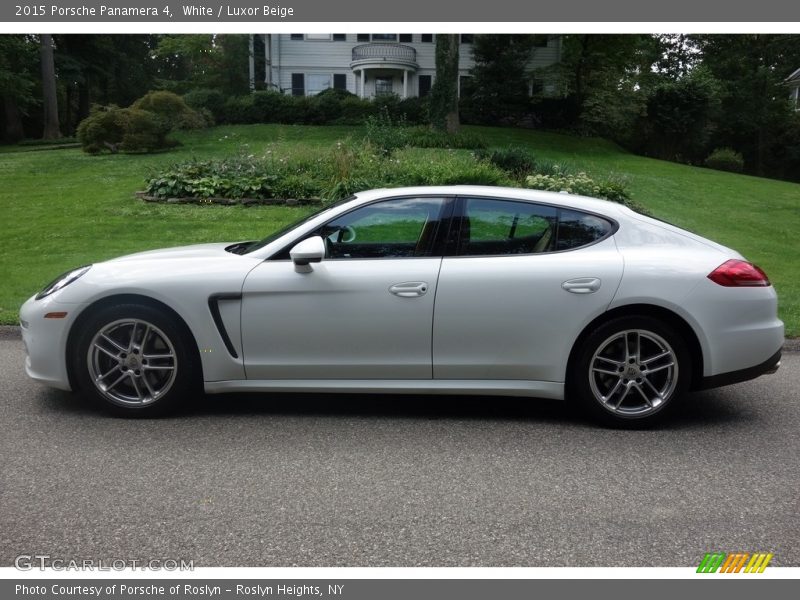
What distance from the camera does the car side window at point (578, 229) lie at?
4.91 m

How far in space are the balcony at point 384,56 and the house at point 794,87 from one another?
2405 cm

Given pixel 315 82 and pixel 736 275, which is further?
pixel 315 82

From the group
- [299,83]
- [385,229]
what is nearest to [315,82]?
[299,83]

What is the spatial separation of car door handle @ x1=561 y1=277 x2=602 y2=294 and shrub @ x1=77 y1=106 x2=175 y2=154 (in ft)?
67.9

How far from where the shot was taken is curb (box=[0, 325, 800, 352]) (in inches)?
284

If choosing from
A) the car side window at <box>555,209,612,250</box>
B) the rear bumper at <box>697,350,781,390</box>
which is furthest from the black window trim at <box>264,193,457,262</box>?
the rear bumper at <box>697,350,781,390</box>

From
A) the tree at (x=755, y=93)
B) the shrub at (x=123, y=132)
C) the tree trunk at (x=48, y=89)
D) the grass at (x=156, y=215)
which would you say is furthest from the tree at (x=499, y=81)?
the tree trunk at (x=48, y=89)

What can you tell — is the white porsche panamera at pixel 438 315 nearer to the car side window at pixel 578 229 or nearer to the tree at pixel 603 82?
the car side window at pixel 578 229

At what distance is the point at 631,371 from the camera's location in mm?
4758

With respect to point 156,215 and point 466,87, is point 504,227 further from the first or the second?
point 466,87

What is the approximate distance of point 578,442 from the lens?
4.59 metres

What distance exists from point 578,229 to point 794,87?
56829 millimetres

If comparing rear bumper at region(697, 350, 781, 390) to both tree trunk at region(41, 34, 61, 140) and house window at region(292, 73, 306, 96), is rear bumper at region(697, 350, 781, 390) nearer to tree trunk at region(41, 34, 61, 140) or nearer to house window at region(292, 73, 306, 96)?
tree trunk at region(41, 34, 61, 140)
